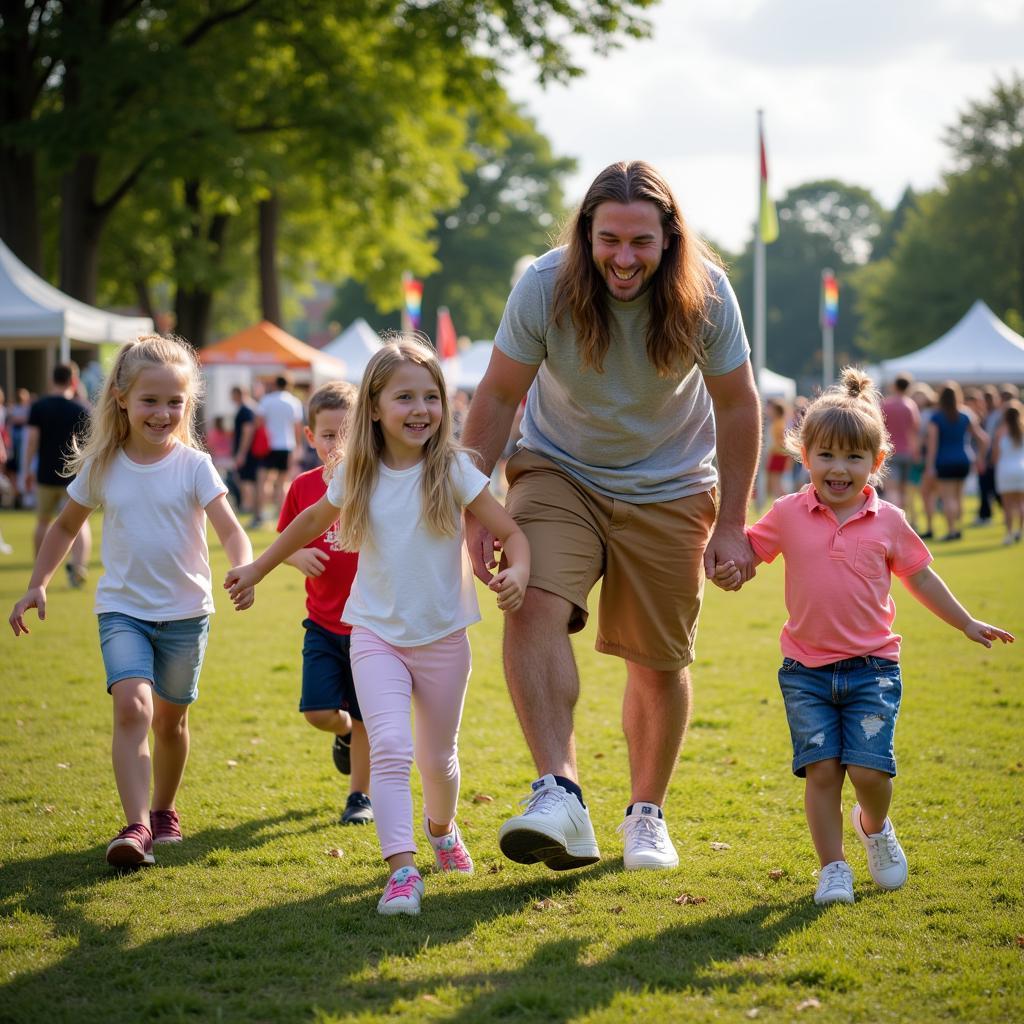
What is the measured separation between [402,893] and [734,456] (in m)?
1.89

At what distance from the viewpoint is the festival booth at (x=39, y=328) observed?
23.7 meters

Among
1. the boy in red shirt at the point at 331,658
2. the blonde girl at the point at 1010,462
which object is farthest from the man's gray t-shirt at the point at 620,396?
the blonde girl at the point at 1010,462

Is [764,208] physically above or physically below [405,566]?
above

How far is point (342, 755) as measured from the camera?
581 centimetres

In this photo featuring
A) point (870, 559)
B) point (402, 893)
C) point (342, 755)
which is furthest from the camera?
point (342, 755)

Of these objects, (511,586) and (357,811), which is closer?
(511,586)

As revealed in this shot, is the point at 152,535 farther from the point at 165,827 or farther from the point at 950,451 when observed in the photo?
the point at 950,451

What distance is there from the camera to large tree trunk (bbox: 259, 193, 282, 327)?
3344cm

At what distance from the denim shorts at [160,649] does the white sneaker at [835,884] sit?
7.55ft

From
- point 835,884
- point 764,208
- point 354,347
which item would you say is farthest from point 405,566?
point 354,347

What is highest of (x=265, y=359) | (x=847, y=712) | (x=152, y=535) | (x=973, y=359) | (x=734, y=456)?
(x=265, y=359)

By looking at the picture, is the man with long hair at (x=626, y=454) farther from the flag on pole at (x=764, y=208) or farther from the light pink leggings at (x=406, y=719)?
the flag on pole at (x=764, y=208)

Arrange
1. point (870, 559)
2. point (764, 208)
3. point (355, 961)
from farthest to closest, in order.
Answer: point (764, 208), point (870, 559), point (355, 961)

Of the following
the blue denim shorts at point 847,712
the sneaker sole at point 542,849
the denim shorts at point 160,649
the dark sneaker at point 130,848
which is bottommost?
the dark sneaker at point 130,848
